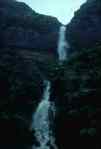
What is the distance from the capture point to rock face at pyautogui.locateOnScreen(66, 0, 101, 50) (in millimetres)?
36287

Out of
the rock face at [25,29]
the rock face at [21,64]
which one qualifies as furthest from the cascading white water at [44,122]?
the rock face at [25,29]

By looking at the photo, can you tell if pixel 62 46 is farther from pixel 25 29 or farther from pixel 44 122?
pixel 44 122

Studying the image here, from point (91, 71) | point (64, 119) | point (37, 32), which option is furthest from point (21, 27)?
point (64, 119)

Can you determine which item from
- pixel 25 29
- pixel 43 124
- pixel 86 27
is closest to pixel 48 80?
pixel 43 124

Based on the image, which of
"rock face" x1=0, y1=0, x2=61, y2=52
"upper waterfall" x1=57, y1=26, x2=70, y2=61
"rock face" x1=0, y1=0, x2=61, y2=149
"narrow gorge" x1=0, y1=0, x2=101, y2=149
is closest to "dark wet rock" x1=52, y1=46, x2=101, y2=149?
"narrow gorge" x1=0, y1=0, x2=101, y2=149

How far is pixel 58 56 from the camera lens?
38656mm

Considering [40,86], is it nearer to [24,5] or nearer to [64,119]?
[64,119]

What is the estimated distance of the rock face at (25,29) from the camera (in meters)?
38.1

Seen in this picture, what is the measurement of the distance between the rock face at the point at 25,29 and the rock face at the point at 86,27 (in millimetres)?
2774

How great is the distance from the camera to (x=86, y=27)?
37438 mm

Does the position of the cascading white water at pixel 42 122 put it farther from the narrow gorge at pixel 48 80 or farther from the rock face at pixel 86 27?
the rock face at pixel 86 27

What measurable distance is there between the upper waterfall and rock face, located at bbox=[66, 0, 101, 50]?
804mm

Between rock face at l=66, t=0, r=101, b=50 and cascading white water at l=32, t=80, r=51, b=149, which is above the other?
rock face at l=66, t=0, r=101, b=50

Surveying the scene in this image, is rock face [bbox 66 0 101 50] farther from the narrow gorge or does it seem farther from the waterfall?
the waterfall
